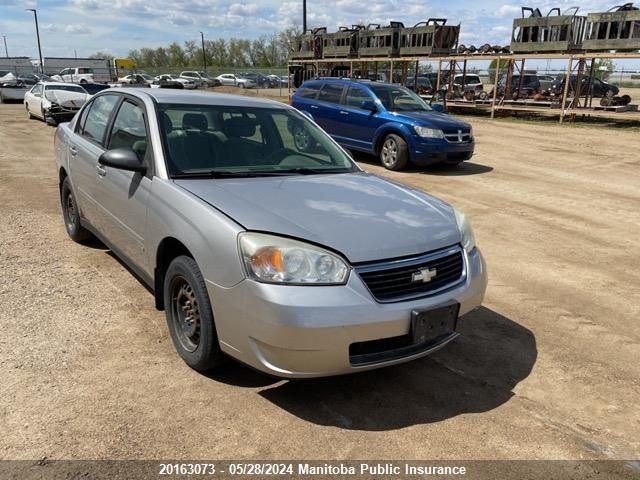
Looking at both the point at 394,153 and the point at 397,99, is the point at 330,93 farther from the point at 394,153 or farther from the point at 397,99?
the point at 394,153

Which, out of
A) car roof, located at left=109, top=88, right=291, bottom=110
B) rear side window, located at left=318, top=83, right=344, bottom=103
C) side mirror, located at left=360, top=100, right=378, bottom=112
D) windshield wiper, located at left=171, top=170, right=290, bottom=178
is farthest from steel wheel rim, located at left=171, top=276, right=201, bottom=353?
rear side window, located at left=318, top=83, right=344, bottom=103

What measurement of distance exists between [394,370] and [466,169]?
8.67 m

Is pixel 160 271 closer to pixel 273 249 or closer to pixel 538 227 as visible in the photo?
pixel 273 249

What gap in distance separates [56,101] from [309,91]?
9.94 metres

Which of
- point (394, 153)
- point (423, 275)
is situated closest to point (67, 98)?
point (394, 153)

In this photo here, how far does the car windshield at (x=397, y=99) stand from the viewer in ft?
35.9

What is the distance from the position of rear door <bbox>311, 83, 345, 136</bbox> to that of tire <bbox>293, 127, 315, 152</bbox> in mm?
7410

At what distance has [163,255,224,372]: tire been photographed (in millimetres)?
2928

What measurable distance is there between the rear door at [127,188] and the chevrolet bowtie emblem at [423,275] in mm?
1820

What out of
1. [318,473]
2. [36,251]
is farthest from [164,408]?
[36,251]

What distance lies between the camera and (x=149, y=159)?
357 centimetres

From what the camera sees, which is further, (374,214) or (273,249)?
(374,214)

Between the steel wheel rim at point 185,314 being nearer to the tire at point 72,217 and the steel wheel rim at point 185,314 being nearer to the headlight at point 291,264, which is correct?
the headlight at point 291,264

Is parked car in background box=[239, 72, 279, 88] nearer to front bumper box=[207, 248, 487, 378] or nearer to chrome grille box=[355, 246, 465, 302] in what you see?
chrome grille box=[355, 246, 465, 302]
